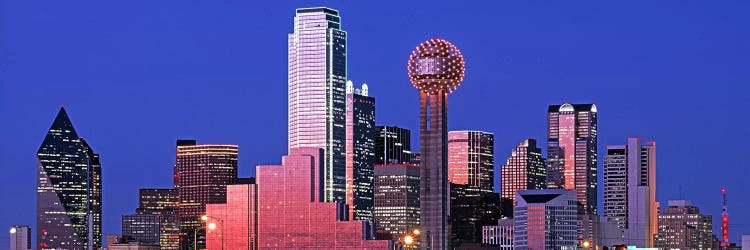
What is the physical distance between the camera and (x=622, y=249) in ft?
554
